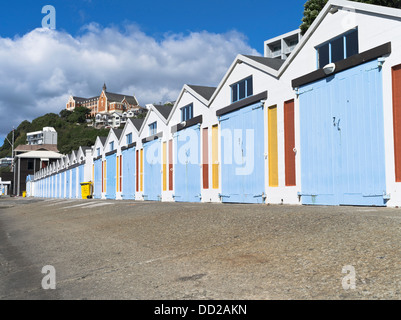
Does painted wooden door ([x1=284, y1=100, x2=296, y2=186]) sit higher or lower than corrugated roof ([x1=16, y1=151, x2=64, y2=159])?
lower

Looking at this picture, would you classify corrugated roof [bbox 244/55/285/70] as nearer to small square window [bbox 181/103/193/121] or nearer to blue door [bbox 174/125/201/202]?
blue door [bbox 174/125/201/202]

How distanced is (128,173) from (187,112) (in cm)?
1198

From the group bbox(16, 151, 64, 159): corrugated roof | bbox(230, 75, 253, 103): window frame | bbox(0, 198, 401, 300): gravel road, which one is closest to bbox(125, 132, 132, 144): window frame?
bbox(230, 75, 253, 103): window frame

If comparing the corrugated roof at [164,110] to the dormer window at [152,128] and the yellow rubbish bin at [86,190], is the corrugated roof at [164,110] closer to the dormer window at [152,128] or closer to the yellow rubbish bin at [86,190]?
the dormer window at [152,128]

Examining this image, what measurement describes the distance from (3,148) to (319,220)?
707ft

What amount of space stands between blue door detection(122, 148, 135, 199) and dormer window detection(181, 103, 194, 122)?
982 centimetres

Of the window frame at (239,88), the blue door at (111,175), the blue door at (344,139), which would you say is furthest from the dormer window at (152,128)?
the blue door at (344,139)

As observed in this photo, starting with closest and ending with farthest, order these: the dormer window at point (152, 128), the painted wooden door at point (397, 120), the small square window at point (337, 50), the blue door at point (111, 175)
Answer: the painted wooden door at point (397, 120)
the small square window at point (337, 50)
the dormer window at point (152, 128)
the blue door at point (111, 175)

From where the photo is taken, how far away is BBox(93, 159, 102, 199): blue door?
138 feet

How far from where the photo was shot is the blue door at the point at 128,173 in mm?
32812

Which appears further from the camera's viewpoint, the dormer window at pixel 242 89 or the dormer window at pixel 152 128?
the dormer window at pixel 152 128

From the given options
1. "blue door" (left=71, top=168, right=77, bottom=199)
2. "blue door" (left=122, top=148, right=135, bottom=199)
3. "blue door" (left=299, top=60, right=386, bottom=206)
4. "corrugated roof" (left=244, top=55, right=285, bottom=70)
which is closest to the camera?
"blue door" (left=299, top=60, right=386, bottom=206)

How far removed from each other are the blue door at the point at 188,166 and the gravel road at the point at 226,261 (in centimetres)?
1224
